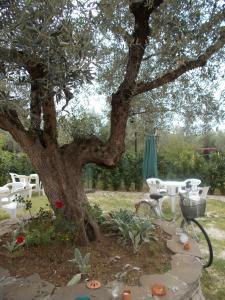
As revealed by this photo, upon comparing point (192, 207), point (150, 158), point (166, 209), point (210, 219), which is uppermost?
point (150, 158)

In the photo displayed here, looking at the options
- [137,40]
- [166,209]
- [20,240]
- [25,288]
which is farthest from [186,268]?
[166,209]

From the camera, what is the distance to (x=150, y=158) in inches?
417

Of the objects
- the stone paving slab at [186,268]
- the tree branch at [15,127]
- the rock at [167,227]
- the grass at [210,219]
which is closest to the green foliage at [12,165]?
the grass at [210,219]

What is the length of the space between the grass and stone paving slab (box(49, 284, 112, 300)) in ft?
5.69

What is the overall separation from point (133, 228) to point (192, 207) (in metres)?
1.03

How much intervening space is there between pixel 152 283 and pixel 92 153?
165 cm

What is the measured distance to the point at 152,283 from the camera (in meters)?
3.26

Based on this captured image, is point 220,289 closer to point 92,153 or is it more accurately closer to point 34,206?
point 92,153

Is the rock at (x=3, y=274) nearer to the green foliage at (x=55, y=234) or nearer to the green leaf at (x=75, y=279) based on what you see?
the green foliage at (x=55, y=234)

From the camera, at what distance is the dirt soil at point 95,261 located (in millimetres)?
3432

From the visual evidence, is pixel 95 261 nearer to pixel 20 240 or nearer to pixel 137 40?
pixel 20 240

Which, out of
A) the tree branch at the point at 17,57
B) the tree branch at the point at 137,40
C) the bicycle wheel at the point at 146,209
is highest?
the tree branch at the point at 137,40

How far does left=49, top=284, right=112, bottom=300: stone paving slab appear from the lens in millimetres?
2963

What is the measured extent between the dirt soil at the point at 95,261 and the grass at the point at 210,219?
0.93 metres
